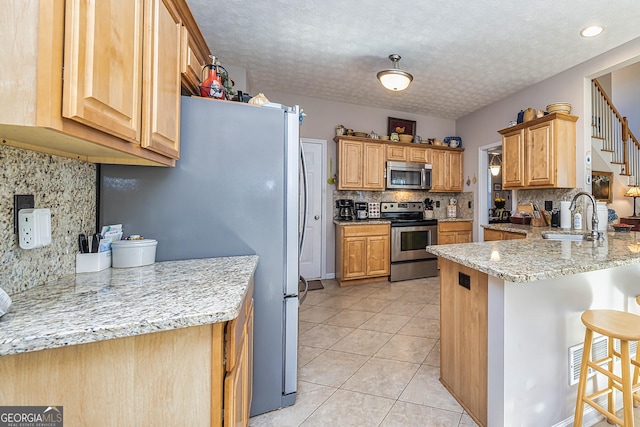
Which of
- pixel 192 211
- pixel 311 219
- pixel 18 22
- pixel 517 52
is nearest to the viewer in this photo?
pixel 18 22

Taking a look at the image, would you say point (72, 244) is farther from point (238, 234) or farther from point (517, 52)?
point (517, 52)

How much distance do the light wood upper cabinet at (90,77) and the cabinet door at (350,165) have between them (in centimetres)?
291

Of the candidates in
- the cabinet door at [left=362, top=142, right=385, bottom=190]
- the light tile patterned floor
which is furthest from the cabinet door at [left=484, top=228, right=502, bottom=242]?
the cabinet door at [left=362, top=142, right=385, bottom=190]

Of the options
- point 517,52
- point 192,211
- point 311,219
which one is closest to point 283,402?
point 192,211

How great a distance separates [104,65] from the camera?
79 centimetres

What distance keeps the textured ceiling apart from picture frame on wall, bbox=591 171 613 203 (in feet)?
7.70

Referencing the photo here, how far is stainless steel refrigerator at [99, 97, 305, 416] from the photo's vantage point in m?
1.38

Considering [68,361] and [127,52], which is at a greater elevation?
[127,52]

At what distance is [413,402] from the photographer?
161cm

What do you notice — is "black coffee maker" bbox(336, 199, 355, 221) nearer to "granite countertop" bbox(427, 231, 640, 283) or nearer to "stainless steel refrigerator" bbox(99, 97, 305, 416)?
"granite countertop" bbox(427, 231, 640, 283)

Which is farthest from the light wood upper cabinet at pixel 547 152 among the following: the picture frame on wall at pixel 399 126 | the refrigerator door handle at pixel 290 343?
the refrigerator door handle at pixel 290 343

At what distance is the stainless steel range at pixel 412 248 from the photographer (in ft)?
13.3

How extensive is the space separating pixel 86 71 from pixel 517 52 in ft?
11.8

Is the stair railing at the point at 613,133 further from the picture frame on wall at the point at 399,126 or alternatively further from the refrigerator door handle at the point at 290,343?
the refrigerator door handle at the point at 290,343
